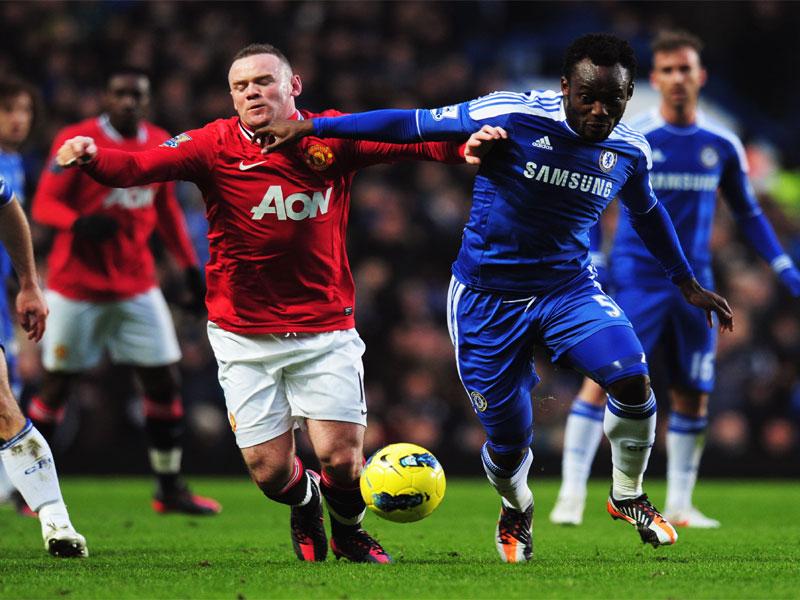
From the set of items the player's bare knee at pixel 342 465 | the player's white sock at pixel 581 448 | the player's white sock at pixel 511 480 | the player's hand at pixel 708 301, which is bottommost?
the player's white sock at pixel 581 448

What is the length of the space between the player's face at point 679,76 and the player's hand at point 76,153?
403 cm

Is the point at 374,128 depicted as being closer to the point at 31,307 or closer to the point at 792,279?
the point at 31,307

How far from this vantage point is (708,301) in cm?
615

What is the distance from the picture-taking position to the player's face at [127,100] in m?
8.58

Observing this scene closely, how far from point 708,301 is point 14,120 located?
5084mm

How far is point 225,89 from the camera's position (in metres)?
15.9

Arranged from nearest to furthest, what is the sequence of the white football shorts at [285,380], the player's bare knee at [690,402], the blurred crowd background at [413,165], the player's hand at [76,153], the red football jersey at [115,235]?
the player's hand at [76,153] < the white football shorts at [285,380] < the player's bare knee at [690,402] < the red football jersey at [115,235] < the blurred crowd background at [413,165]

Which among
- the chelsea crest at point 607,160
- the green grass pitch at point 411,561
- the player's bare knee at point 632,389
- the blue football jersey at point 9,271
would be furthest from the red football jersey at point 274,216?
the blue football jersey at point 9,271

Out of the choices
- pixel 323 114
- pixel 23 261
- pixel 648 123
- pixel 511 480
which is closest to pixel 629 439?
pixel 511 480

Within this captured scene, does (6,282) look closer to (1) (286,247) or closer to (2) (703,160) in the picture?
(1) (286,247)

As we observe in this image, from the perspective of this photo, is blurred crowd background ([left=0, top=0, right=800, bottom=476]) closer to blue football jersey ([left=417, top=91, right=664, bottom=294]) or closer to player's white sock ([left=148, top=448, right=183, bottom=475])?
player's white sock ([left=148, top=448, right=183, bottom=475])

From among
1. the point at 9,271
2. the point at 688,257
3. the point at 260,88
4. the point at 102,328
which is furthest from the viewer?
the point at 9,271

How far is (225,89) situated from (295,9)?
7.09 ft

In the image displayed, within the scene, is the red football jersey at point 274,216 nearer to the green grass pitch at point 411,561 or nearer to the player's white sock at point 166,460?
the green grass pitch at point 411,561
